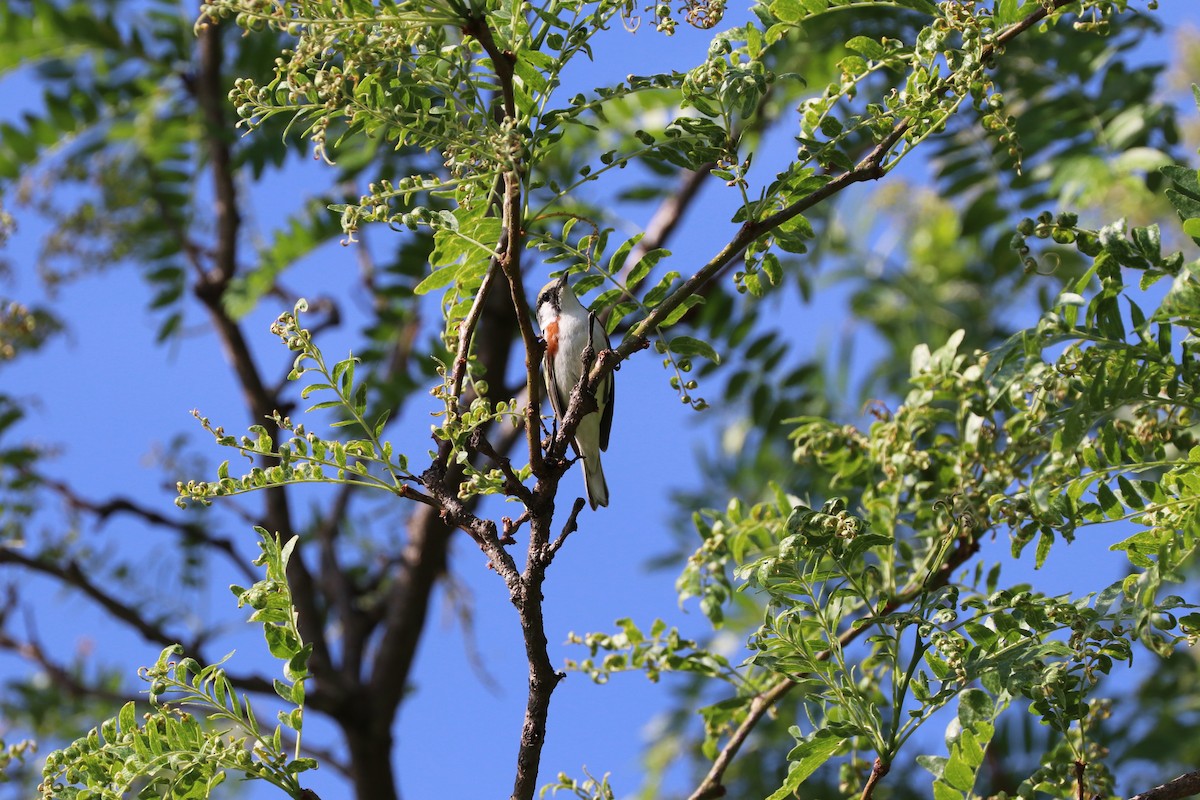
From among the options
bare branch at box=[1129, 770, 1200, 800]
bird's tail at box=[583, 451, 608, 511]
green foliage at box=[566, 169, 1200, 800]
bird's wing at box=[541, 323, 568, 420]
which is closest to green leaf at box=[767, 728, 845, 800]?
green foliage at box=[566, 169, 1200, 800]

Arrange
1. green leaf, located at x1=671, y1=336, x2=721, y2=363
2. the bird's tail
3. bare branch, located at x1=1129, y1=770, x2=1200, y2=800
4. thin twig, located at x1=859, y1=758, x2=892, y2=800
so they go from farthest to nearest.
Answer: the bird's tail < green leaf, located at x1=671, y1=336, x2=721, y2=363 < thin twig, located at x1=859, y1=758, x2=892, y2=800 < bare branch, located at x1=1129, y1=770, x2=1200, y2=800

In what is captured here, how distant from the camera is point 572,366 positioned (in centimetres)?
380

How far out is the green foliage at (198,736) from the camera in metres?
1.80

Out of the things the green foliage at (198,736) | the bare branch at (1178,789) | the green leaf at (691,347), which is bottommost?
the bare branch at (1178,789)

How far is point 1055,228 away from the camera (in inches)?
71.8

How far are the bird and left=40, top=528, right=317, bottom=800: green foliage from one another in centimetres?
176

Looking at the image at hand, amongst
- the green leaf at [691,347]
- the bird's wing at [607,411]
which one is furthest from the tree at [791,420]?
the bird's wing at [607,411]

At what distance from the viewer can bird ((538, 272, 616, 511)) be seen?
3.79 meters

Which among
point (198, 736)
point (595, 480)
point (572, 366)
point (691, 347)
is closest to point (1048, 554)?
point (691, 347)

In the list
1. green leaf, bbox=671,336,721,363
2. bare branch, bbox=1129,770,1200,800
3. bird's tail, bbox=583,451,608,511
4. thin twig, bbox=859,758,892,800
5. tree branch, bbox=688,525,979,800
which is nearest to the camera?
bare branch, bbox=1129,770,1200,800

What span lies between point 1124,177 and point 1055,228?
167 centimetres

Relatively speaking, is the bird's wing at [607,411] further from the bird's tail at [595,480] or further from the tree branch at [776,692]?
the tree branch at [776,692]

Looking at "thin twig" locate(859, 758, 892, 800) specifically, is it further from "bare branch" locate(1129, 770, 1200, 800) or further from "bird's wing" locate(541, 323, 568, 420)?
"bird's wing" locate(541, 323, 568, 420)

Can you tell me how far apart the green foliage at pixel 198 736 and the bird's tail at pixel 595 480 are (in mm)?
2374
